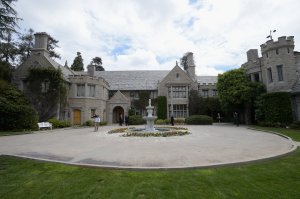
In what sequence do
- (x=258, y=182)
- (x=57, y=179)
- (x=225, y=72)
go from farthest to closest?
(x=225, y=72) → (x=57, y=179) → (x=258, y=182)

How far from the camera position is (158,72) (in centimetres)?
4388

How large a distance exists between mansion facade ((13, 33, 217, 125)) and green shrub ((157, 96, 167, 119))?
830 millimetres

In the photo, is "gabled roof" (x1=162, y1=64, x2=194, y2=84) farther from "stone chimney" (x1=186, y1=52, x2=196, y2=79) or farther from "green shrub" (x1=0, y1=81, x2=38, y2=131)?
"green shrub" (x1=0, y1=81, x2=38, y2=131)

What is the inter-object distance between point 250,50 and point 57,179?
33.9m

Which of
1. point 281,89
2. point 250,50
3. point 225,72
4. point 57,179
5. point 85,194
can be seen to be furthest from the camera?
point 250,50

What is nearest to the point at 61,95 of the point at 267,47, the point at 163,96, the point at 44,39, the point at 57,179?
the point at 44,39

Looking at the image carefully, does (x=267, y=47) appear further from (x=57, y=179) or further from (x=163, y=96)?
(x=57, y=179)

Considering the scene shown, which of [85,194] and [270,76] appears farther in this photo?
[270,76]

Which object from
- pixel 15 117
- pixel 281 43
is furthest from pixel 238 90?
pixel 15 117

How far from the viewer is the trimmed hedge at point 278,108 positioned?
22.4 meters

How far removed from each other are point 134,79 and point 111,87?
17.3ft

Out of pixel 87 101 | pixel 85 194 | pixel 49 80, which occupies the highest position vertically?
pixel 49 80

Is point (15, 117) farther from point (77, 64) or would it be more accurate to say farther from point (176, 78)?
point (77, 64)

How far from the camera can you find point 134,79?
4144 centimetres
